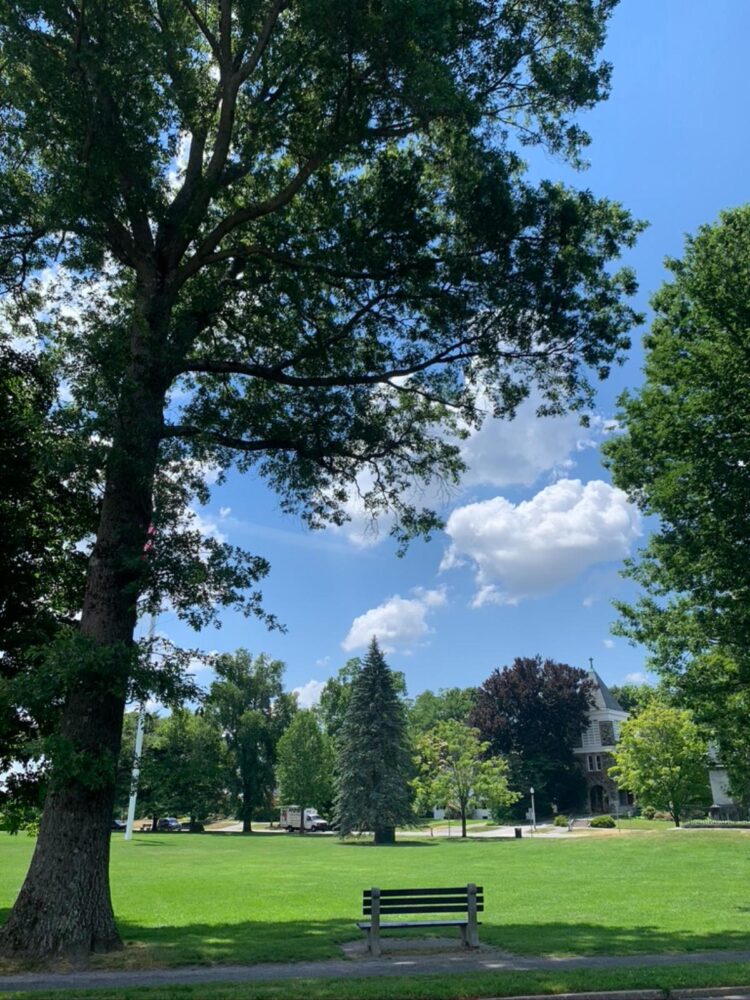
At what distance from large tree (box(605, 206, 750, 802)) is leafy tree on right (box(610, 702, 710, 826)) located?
22056mm

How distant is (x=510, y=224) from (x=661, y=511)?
27.0 ft

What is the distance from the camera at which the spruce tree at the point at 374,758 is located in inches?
1837

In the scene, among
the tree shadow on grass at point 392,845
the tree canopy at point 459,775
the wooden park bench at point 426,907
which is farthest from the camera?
the tree canopy at point 459,775

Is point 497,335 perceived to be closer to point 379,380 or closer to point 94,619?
point 379,380

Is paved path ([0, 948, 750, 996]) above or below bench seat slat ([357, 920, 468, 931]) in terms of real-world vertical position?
below

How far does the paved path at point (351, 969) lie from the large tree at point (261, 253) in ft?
4.23

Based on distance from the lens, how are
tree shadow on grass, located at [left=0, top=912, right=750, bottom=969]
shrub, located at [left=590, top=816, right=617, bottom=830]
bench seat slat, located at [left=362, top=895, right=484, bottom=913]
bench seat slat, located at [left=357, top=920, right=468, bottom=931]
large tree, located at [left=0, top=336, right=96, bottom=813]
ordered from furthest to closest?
shrub, located at [left=590, top=816, right=617, bottom=830]
large tree, located at [left=0, top=336, right=96, bottom=813]
bench seat slat, located at [left=362, top=895, right=484, bottom=913]
bench seat slat, located at [left=357, top=920, right=468, bottom=931]
tree shadow on grass, located at [left=0, top=912, right=750, bottom=969]

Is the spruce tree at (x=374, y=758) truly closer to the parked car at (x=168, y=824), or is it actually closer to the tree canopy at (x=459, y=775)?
the tree canopy at (x=459, y=775)

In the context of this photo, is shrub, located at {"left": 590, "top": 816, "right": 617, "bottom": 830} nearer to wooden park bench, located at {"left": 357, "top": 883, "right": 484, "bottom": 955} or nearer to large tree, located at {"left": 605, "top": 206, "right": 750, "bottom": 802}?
large tree, located at {"left": 605, "top": 206, "right": 750, "bottom": 802}

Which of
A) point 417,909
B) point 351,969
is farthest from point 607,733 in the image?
point 351,969

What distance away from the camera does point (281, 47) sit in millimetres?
12180

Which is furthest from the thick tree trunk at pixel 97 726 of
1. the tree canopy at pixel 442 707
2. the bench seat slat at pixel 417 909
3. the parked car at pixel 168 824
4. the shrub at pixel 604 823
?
the tree canopy at pixel 442 707

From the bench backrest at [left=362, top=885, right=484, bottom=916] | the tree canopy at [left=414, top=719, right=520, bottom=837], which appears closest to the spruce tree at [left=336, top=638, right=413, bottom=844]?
the tree canopy at [left=414, top=719, right=520, bottom=837]

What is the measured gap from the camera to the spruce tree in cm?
4666
